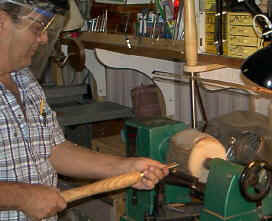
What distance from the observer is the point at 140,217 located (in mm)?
1427

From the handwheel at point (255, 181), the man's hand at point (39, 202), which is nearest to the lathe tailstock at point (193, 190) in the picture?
the handwheel at point (255, 181)

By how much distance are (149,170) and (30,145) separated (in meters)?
0.30

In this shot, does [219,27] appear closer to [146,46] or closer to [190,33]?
[190,33]

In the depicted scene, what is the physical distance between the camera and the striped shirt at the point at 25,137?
4.03ft

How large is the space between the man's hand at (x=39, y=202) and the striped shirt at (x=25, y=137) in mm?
96

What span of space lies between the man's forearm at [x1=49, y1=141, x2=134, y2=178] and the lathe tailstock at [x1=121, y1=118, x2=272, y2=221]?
0.09m

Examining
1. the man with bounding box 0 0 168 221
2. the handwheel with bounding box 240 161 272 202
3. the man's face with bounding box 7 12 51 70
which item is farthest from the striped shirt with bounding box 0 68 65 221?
the handwheel with bounding box 240 161 272 202

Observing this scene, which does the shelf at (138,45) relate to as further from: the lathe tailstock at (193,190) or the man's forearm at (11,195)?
the man's forearm at (11,195)

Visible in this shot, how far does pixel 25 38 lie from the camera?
118 centimetres

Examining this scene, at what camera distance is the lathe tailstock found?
1142 mm

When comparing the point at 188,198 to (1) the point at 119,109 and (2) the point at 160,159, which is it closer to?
(2) the point at 160,159

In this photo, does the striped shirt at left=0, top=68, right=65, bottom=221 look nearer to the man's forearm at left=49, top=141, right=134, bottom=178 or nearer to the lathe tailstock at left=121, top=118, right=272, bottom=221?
the man's forearm at left=49, top=141, right=134, bottom=178

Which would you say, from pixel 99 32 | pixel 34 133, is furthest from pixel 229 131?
pixel 99 32

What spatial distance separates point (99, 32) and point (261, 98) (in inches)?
29.4
